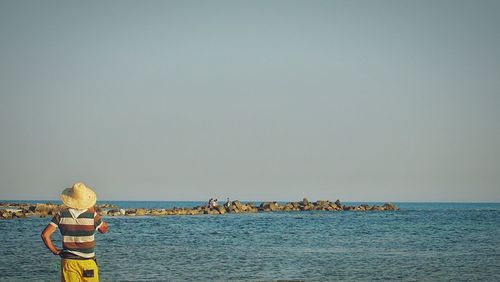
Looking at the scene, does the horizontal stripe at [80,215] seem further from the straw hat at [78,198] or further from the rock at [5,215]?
the rock at [5,215]

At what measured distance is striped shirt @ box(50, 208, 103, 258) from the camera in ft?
36.3

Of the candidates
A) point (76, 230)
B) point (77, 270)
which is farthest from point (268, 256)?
point (76, 230)

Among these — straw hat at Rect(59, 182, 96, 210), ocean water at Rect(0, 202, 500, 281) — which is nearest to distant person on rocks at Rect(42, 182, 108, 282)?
straw hat at Rect(59, 182, 96, 210)

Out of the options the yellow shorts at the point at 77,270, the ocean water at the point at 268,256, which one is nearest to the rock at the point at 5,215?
the ocean water at the point at 268,256

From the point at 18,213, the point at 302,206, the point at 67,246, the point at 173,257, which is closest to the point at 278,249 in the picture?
the point at 173,257

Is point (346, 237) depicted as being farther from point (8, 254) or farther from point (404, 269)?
point (8, 254)

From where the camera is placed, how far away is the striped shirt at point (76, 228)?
11.1 meters

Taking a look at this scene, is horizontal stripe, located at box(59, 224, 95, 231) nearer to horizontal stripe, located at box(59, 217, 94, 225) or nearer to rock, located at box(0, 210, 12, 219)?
horizontal stripe, located at box(59, 217, 94, 225)

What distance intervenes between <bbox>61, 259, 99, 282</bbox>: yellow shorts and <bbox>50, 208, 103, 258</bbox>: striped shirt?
13 cm

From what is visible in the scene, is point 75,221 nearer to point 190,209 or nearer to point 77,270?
point 77,270

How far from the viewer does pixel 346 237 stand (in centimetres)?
3975

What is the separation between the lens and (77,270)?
1119 centimetres

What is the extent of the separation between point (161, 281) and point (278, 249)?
1130cm

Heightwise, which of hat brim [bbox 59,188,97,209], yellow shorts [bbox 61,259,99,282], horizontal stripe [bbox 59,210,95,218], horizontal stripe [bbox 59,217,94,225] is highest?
hat brim [bbox 59,188,97,209]
